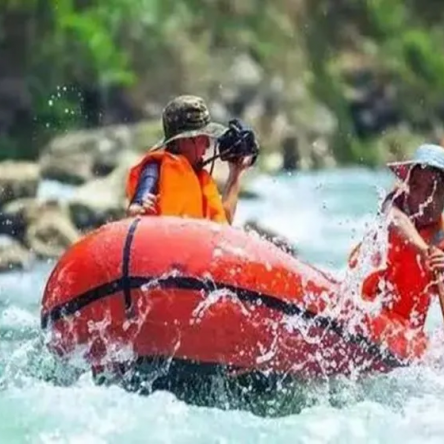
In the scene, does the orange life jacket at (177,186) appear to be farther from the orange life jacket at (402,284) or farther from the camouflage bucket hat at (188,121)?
the orange life jacket at (402,284)

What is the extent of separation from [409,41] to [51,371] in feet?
93.4

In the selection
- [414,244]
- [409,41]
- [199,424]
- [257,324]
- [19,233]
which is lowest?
[199,424]

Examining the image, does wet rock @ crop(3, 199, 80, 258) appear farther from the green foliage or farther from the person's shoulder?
the green foliage

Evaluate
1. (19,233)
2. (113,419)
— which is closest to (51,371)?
(113,419)

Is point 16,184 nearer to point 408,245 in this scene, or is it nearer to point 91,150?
point 91,150

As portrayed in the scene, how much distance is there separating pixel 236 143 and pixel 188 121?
0.28 meters

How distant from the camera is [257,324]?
609 centimetres

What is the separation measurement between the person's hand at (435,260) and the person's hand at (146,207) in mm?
1187

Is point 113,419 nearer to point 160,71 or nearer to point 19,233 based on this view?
point 19,233

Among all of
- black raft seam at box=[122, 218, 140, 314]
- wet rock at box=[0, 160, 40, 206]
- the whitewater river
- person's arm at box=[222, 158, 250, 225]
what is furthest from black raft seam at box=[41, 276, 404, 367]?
wet rock at box=[0, 160, 40, 206]

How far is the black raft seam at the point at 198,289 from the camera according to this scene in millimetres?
6051

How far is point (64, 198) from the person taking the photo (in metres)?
14.2

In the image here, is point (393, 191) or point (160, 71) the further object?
point (160, 71)

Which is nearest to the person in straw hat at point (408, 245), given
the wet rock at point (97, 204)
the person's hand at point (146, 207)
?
the person's hand at point (146, 207)
